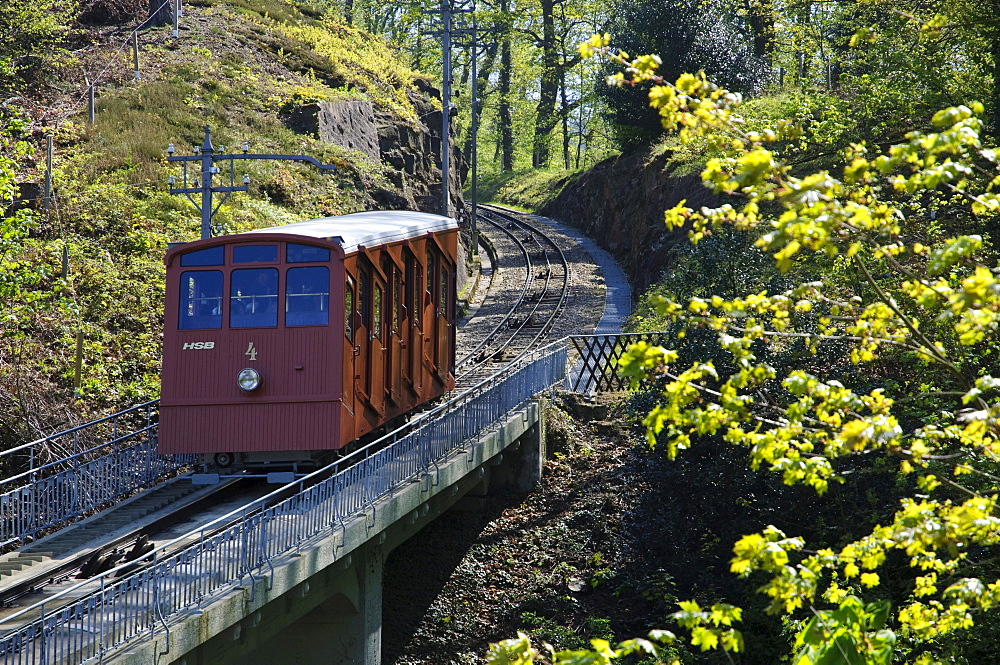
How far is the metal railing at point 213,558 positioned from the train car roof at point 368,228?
293cm

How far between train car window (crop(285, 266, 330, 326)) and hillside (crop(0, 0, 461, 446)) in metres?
4.18

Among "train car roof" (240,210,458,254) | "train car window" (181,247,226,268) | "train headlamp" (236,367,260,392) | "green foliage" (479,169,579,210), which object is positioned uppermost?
"green foliage" (479,169,579,210)

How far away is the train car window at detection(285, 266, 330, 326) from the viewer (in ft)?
45.6

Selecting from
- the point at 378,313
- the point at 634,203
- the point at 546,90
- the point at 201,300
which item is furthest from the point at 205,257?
the point at 546,90

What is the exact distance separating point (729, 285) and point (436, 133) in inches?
1064

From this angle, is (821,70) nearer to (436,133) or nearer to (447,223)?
(436,133)

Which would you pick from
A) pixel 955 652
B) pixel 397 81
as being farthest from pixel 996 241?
pixel 397 81

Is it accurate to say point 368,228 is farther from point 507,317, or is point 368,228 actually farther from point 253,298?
point 507,317

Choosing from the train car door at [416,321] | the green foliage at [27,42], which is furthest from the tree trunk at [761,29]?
the train car door at [416,321]

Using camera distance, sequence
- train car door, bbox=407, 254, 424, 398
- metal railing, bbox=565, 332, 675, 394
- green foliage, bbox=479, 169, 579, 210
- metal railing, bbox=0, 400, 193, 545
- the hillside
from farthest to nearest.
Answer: green foliage, bbox=479, 169, 579, 210
metal railing, bbox=565, 332, 675, 394
the hillside
train car door, bbox=407, 254, 424, 398
metal railing, bbox=0, 400, 193, 545

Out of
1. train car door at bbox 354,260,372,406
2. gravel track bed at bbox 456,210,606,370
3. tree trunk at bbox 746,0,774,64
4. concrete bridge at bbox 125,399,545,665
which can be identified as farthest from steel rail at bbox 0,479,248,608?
tree trunk at bbox 746,0,774,64

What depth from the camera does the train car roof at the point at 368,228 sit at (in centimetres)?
1416

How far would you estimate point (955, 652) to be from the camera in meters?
12.4

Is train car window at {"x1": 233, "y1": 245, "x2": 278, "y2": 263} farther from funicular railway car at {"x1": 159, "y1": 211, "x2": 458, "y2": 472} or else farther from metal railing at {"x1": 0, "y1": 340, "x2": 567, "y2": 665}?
metal railing at {"x1": 0, "y1": 340, "x2": 567, "y2": 665}
